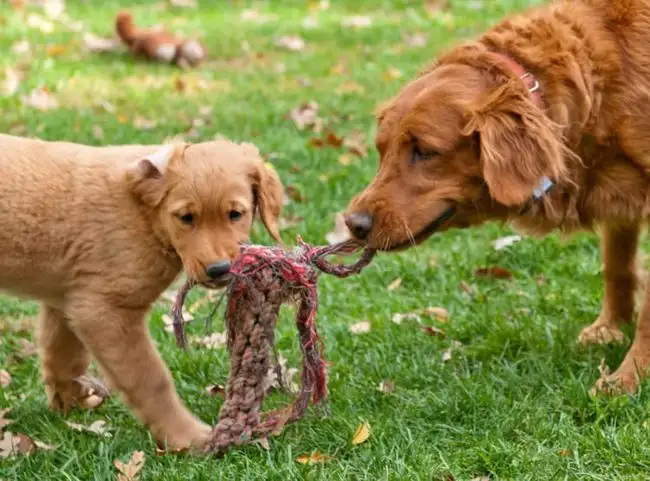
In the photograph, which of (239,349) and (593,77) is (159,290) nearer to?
(239,349)

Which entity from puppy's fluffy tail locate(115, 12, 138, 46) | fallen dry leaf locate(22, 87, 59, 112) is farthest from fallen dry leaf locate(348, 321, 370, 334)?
puppy's fluffy tail locate(115, 12, 138, 46)

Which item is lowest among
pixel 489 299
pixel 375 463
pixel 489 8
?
pixel 489 8

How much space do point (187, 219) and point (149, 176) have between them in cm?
25

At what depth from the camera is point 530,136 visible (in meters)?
3.56

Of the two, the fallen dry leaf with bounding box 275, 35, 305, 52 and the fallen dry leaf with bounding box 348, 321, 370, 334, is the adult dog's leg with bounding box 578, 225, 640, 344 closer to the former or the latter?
the fallen dry leaf with bounding box 348, 321, 370, 334

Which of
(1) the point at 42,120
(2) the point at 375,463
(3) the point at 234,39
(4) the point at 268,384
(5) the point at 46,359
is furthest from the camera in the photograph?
(3) the point at 234,39

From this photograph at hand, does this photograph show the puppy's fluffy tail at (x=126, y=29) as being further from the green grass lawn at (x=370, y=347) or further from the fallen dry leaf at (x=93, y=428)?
the fallen dry leaf at (x=93, y=428)

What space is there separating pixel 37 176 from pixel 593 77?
2.03 m

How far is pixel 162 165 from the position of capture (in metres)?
3.78

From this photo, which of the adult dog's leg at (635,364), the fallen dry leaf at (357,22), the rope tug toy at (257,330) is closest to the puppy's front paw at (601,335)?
the adult dog's leg at (635,364)

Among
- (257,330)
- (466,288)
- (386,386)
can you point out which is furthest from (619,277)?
(257,330)

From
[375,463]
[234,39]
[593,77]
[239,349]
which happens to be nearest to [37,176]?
[239,349]

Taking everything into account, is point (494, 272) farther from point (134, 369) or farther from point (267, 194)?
point (134, 369)

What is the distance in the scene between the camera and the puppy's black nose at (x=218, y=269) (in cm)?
356
